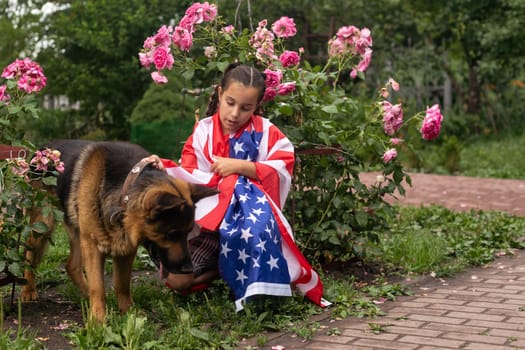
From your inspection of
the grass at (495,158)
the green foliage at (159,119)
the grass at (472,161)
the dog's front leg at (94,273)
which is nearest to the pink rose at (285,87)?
the dog's front leg at (94,273)

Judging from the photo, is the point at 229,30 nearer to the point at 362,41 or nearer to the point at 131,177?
the point at 362,41

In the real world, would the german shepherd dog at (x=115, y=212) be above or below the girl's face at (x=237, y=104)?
below

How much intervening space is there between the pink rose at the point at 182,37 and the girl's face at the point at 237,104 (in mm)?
725

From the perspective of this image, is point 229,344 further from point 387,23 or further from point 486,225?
point 387,23

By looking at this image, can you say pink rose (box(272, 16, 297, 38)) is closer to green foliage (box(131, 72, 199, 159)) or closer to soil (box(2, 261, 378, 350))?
soil (box(2, 261, 378, 350))

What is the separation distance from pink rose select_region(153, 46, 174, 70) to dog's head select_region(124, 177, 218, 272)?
1.35 m

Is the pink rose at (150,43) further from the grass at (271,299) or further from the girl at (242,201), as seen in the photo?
the grass at (271,299)

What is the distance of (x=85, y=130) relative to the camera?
16984 mm

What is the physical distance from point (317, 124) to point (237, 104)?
1.06 metres

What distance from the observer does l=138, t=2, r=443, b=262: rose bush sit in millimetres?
5348

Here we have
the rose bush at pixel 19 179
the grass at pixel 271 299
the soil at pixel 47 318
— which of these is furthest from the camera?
the rose bush at pixel 19 179

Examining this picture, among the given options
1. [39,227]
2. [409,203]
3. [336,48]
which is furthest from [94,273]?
[409,203]

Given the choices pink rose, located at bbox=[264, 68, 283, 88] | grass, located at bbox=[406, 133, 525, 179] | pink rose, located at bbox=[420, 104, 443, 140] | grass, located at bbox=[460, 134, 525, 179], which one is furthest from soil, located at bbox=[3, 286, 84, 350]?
grass, located at bbox=[460, 134, 525, 179]

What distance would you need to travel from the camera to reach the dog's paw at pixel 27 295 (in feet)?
16.4
